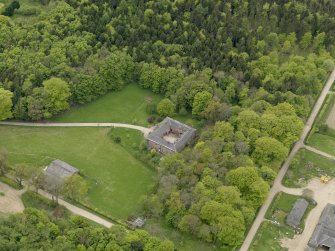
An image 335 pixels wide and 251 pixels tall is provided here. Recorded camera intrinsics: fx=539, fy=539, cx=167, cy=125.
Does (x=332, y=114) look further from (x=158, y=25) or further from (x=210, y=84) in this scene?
(x=158, y=25)

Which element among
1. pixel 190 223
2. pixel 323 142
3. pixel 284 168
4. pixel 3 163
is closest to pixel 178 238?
pixel 190 223

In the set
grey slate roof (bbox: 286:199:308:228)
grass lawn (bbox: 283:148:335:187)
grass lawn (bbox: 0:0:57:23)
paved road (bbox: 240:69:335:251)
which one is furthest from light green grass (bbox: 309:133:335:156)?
grass lawn (bbox: 0:0:57:23)

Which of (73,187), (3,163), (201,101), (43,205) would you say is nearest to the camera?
(73,187)

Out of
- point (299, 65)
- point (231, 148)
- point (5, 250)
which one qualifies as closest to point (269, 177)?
point (231, 148)

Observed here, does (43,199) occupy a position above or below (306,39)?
below

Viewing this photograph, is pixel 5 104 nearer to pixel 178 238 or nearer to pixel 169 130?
pixel 169 130

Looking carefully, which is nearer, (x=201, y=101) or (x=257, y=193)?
(x=257, y=193)

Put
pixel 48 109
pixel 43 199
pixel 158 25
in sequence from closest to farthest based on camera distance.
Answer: pixel 43 199 < pixel 48 109 < pixel 158 25

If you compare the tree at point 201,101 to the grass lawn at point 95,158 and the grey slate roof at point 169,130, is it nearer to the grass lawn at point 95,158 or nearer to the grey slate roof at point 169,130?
the grey slate roof at point 169,130
